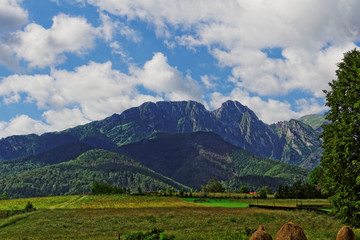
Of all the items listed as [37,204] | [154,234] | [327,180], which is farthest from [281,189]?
[154,234]

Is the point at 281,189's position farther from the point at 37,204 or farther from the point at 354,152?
the point at 354,152

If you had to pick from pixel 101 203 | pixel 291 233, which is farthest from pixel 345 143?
pixel 101 203

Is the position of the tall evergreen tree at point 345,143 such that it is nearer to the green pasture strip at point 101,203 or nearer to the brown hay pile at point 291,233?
the brown hay pile at point 291,233

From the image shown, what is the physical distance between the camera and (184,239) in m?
35.1

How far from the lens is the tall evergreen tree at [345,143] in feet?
110

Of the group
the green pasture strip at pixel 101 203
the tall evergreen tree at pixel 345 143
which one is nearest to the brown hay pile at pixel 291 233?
the tall evergreen tree at pixel 345 143

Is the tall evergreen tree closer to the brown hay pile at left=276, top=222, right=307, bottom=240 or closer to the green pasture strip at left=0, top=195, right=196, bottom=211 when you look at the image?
the brown hay pile at left=276, top=222, right=307, bottom=240

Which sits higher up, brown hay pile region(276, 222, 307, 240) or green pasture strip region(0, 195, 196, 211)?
brown hay pile region(276, 222, 307, 240)

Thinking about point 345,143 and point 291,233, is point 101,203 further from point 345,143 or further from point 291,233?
point 291,233

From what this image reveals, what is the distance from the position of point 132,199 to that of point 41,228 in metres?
59.9

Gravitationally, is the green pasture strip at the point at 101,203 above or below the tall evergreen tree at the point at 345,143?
below

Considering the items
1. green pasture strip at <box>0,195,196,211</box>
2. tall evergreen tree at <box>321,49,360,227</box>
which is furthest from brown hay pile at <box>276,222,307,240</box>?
green pasture strip at <box>0,195,196,211</box>

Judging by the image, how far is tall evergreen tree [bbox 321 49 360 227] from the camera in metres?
33.5

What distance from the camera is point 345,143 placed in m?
33.9
